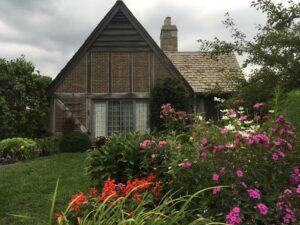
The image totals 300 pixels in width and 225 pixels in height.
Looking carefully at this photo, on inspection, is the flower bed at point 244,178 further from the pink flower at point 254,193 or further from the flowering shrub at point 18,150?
the flowering shrub at point 18,150

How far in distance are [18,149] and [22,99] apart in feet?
14.5

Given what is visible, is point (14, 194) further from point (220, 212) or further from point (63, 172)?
point (220, 212)

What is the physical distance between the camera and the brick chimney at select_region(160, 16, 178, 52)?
2573 centimetres

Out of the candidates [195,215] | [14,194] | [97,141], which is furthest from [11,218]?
[97,141]

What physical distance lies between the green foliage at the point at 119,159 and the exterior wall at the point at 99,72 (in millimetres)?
12696

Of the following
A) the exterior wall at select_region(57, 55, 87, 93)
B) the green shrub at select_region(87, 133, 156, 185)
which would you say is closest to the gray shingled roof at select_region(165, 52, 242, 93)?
the exterior wall at select_region(57, 55, 87, 93)

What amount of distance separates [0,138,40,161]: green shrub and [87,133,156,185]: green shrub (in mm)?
10097

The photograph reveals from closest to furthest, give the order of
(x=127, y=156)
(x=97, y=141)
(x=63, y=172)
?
(x=127, y=156) < (x=63, y=172) < (x=97, y=141)

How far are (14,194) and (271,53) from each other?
713cm

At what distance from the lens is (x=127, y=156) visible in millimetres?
6816

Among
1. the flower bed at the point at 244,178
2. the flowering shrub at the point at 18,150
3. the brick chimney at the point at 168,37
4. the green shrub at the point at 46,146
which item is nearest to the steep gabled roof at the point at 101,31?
the green shrub at the point at 46,146

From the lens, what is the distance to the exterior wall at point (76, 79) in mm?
19891

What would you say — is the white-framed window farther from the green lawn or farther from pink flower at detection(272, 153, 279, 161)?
pink flower at detection(272, 153, 279, 161)

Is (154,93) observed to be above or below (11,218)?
above
